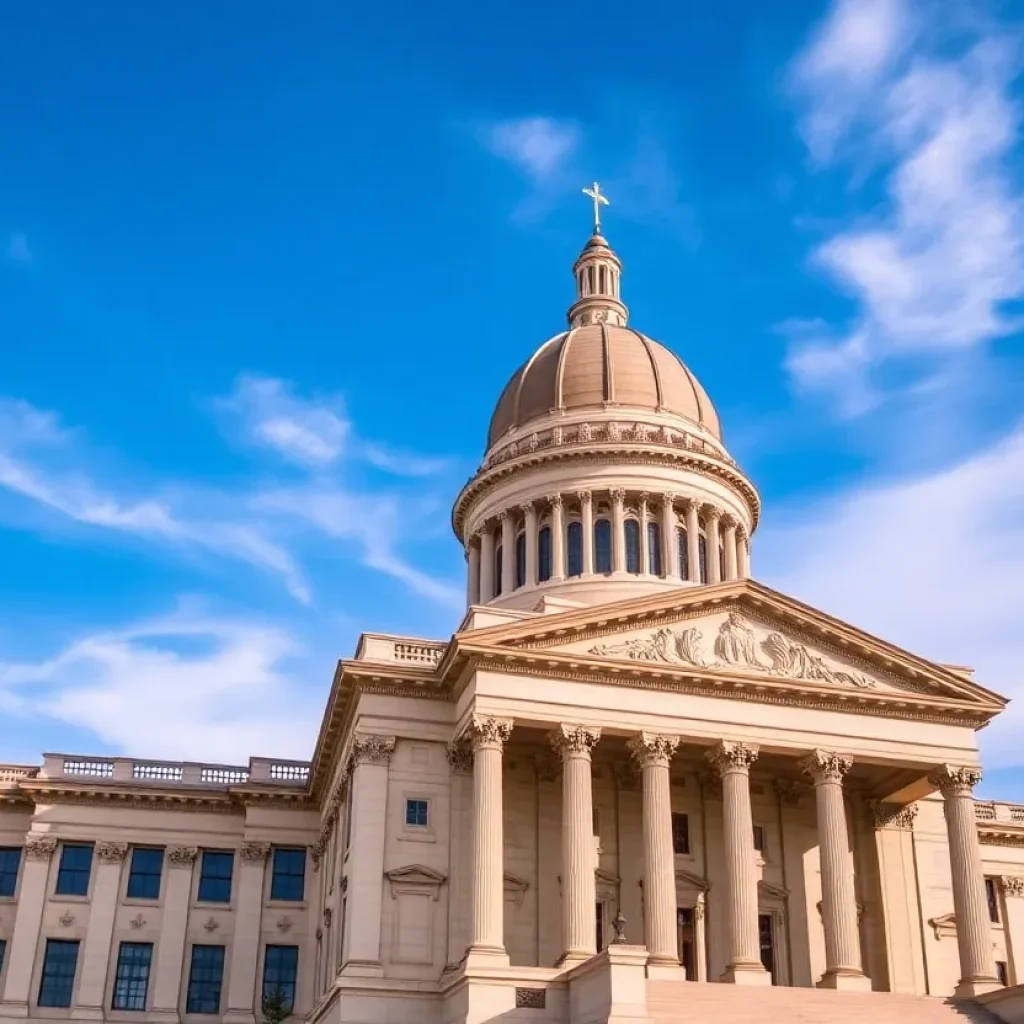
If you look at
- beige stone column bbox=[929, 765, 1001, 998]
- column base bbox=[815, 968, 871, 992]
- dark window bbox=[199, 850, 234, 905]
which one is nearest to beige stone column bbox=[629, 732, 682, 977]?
column base bbox=[815, 968, 871, 992]

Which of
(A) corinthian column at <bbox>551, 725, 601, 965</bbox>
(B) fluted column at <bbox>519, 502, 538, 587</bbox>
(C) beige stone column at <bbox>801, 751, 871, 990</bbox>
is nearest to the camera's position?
(A) corinthian column at <bbox>551, 725, 601, 965</bbox>

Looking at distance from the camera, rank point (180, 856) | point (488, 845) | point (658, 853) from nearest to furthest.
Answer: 1. point (488, 845)
2. point (658, 853)
3. point (180, 856)

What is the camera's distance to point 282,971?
5216 cm

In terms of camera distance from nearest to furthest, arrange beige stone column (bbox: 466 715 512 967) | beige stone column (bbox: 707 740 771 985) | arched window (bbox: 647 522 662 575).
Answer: beige stone column (bbox: 466 715 512 967)
beige stone column (bbox: 707 740 771 985)
arched window (bbox: 647 522 662 575)

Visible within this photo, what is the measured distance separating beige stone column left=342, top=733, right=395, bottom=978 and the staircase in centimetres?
840

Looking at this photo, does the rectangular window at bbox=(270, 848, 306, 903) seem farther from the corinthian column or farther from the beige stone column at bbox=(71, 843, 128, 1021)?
the corinthian column

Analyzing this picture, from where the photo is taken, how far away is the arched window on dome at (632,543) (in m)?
58.5

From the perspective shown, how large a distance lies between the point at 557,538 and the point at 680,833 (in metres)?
17.5

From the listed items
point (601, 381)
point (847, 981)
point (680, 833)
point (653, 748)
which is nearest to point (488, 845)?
point (653, 748)

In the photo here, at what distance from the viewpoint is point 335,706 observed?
44750mm

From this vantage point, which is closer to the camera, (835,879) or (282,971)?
(835,879)

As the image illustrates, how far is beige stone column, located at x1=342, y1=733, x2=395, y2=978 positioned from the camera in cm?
3869

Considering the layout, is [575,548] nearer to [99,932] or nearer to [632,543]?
[632,543]

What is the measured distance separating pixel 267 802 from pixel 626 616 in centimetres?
2056
